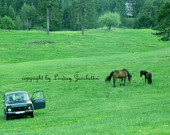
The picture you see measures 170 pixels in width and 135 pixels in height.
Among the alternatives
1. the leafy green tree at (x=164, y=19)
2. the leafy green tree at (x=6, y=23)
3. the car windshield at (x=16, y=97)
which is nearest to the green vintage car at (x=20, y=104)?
the car windshield at (x=16, y=97)

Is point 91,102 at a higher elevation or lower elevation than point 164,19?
lower

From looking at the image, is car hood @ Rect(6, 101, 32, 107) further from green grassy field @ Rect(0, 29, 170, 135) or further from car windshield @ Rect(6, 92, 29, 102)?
green grassy field @ Rect(0, 29, 170, 135)

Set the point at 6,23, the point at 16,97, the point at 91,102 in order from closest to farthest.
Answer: the point at 16,97, the point at 91,102, the point at 6,23

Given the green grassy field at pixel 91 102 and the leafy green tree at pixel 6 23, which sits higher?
the leafy green tree at pixel 6 23

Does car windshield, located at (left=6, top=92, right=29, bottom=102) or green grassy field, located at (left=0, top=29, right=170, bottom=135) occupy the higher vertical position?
car windshield, located at (left=6, top=92, right=29, bottom=102)

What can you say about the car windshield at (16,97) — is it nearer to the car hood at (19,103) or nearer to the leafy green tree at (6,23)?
the car hood at (19,103)

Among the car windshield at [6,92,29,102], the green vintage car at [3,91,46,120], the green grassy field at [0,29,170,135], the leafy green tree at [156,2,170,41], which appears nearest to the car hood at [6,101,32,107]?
the green vintage car at [3,91,46,120]

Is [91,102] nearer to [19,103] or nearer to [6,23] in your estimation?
[19,103]

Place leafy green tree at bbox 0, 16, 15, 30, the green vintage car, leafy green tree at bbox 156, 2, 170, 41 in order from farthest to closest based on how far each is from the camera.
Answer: leafy green tree at bbox 0, 16, 15, 30 → leafy green tree at bbox 156, 2, 170, 41 → the green vintage car

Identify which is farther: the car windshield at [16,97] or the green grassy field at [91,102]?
the car windshield at [16,97]

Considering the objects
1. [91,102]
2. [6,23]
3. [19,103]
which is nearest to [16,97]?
[19,103]

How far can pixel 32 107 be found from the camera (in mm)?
17938

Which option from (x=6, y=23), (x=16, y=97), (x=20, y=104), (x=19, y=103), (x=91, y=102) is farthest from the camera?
(x=6, y=23)

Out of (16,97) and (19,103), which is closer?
(19,103)
